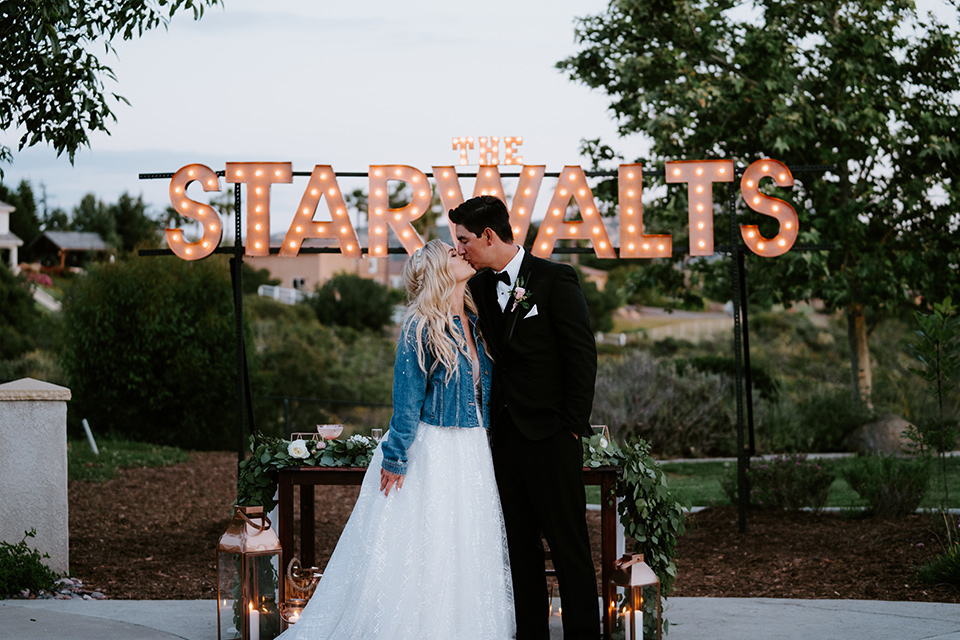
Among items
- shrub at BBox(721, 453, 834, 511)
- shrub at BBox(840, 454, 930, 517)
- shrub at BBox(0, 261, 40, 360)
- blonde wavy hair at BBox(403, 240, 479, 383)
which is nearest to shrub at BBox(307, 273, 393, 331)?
shrub at BBox(0, 261, 40, 360)

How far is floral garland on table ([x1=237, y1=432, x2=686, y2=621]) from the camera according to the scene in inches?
187

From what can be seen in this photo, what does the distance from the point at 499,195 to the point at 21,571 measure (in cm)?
459

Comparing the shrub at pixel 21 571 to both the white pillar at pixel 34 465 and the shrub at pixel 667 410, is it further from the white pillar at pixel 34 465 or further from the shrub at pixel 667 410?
the shrub at pixel 667 410

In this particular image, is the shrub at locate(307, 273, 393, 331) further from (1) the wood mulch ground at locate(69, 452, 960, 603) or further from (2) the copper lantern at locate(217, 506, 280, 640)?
(2) the copper lantern at locate(217, 506, 280, 640)

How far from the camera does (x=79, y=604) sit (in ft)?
18.7

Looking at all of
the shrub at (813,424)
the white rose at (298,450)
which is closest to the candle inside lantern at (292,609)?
the white rose at (298,450)

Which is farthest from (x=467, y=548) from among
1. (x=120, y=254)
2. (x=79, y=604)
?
(x=120, y=254)

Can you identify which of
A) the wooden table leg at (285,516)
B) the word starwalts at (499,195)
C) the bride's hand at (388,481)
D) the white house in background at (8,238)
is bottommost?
the wooden table leg at (285,516)

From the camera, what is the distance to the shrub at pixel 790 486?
9.01 meters

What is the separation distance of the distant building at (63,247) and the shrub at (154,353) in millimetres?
34719

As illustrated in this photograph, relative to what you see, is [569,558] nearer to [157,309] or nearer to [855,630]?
[855,630]

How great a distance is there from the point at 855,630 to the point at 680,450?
9.64 meters

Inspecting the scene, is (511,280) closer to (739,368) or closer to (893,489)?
(739,368)

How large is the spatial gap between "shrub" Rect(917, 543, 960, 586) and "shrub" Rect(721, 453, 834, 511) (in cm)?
267
